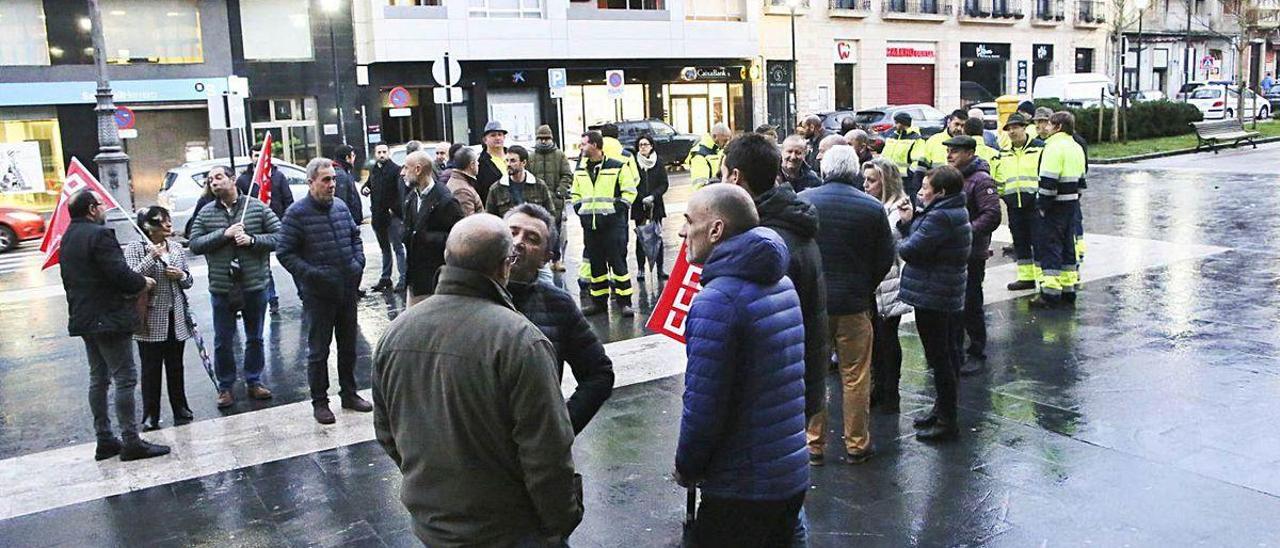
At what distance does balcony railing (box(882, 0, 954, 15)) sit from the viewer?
46088mm

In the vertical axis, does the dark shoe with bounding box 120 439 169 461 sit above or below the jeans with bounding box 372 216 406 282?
below

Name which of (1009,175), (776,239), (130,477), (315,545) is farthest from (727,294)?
(1009,175)

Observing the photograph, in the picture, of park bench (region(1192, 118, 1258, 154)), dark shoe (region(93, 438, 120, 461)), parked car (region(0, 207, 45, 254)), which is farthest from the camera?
park bench (region(1192, 118, 1258, 154))

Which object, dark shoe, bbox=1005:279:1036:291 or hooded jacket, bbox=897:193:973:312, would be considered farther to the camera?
dark shoe, bbox=1005:279:1036:291

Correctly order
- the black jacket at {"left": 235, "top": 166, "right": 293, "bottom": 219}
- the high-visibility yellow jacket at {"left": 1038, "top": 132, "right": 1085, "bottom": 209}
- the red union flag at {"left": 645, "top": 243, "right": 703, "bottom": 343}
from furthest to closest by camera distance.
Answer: the black jacket at {"left": 235, "top": 166, "right": 293, "bottom": 219}, the high-visibility yellow jacket at {"left": 1038, "top": 132, "right": 1085, "bottom": 209}, the red union flag at {"left": 645, "top": 243, "right": 703, "bottom": 343}

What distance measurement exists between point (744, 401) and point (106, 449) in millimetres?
5006

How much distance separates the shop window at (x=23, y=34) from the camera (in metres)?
29.5

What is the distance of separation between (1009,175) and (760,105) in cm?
3250

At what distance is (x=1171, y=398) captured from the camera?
7246 mm

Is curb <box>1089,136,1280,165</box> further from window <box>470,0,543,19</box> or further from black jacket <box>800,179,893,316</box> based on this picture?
black jacket <box>800,179,893,316</box>

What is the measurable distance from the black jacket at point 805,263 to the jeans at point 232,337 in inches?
193

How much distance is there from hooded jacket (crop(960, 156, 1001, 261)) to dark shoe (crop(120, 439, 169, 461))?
608 centimetres

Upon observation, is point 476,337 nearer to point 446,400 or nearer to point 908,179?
point 446,400

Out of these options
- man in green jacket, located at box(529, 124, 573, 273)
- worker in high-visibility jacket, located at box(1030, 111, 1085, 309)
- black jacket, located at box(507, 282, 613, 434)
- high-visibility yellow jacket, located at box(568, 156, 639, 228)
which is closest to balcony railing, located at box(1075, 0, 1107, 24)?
worker in high-visibility jacket, located at box(1030, 111, 1085, 309)
